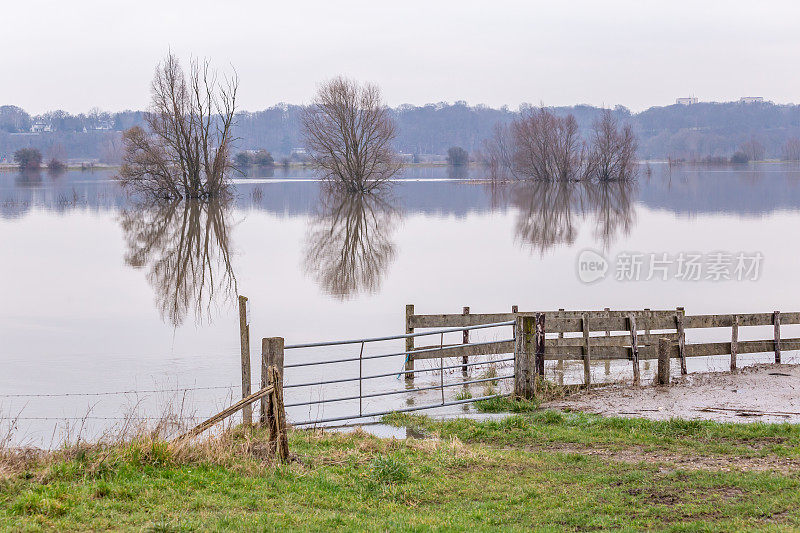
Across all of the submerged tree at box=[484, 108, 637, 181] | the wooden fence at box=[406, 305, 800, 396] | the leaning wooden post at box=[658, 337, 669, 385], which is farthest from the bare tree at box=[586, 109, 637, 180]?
the leaning wooden post at box=[658, 337, 669, 385]

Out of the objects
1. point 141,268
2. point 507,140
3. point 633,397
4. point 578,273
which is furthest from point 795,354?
point 507,140

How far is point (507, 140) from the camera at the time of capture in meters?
156

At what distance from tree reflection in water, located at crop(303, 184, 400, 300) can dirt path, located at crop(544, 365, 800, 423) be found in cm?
1344

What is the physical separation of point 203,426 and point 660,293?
20.1 metres

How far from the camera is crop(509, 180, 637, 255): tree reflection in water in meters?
43.2

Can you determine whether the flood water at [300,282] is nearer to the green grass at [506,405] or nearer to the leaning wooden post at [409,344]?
the leaning wooden post at [409,344]

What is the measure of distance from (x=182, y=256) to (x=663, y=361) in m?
25.9

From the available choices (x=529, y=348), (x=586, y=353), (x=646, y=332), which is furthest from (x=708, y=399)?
(x=646, y=332)

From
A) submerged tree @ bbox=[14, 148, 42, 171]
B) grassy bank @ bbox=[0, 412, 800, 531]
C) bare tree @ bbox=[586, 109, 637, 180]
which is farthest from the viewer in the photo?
submerged tree @ bbox=[14, 148, 42, 171]

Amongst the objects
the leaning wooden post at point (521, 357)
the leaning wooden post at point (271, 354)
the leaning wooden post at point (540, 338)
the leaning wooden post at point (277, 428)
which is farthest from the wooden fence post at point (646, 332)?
the leaning wooden post at point (277, 428)

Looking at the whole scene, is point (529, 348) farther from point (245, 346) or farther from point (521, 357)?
point (245, 346)

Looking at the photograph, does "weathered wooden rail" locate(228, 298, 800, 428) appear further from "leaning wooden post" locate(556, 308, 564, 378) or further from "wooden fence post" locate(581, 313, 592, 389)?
"leaning wooden post" locate(556, 308, 564, 378)

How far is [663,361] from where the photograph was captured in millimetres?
13625

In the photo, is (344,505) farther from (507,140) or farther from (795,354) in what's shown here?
(507,140)
